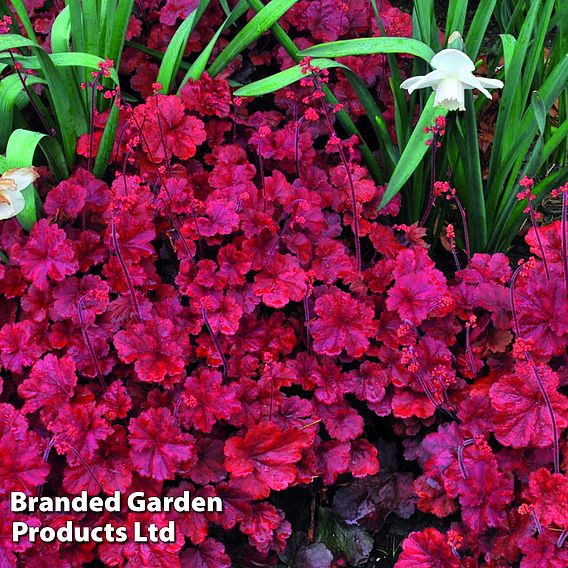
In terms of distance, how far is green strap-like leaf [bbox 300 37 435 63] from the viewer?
6.44ft

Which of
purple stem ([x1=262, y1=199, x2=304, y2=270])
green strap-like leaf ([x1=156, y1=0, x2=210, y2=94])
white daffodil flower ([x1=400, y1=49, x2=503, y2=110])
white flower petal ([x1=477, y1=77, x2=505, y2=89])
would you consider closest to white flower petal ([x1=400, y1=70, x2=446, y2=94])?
white daffodil flower ([x1=400, y1=49, x2=503, y2=110])

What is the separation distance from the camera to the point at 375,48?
78.8 inches

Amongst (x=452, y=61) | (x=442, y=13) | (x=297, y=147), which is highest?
(x=442, y=13)

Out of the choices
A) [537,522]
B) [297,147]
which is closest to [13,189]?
[297,147]

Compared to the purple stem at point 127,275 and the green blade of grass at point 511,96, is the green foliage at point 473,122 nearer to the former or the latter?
the green blade of grass at point 511,96

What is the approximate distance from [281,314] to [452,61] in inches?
31.1

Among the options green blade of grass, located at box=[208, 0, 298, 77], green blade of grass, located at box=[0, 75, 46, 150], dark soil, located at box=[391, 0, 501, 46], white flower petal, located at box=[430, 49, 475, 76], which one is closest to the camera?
white flower petal, located at box=[430, 49, 475, 76]

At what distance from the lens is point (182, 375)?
5.99 ft

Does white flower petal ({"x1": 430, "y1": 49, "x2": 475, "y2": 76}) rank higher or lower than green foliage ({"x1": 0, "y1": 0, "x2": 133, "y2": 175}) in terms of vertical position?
lower

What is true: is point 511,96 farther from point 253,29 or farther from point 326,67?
point 253,29

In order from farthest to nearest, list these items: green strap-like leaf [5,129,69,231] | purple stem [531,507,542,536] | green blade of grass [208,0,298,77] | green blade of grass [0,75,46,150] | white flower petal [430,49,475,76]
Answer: green blade of grass [208,0,298,77]
green blade of grass [0,75,46,150]
green strap-like leaf [5,129,69,231]
white flower petal [430,49,475,76]
purple stem [531,507,542,536]

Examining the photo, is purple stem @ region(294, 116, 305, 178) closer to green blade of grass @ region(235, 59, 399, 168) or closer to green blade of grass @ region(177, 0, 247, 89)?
green blade of grass @ region(235, 59, 399, 168)

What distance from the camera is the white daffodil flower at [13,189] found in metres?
1.76

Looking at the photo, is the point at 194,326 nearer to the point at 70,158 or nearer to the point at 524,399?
the point at 70,158
